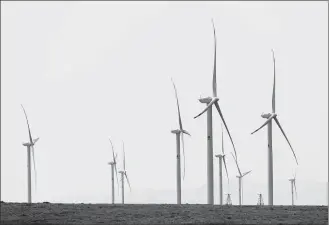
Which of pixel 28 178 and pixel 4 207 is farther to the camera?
pixel 28 178

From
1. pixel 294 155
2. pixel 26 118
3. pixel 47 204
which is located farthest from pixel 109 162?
pixel 47 204

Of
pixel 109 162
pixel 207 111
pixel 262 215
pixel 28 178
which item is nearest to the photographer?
pixel 262 215

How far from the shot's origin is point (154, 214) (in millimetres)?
46406

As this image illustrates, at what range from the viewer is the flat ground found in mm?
43531

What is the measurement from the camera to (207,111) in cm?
6775

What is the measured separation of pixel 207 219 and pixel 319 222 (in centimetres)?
759

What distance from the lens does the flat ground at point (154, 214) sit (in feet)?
143

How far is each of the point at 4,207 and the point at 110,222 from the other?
1066cm

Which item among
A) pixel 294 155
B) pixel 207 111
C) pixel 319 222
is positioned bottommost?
pixel 319 222

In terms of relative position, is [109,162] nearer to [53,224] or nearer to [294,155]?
[294,155]

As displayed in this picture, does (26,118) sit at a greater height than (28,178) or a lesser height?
greater

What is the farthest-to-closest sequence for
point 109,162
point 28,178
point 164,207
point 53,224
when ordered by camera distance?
point 109,162
point 28,178
point 164,207
point 53,224

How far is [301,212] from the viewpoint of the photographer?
49656 millimetres

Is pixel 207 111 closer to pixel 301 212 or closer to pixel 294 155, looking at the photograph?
pixel 294 155
